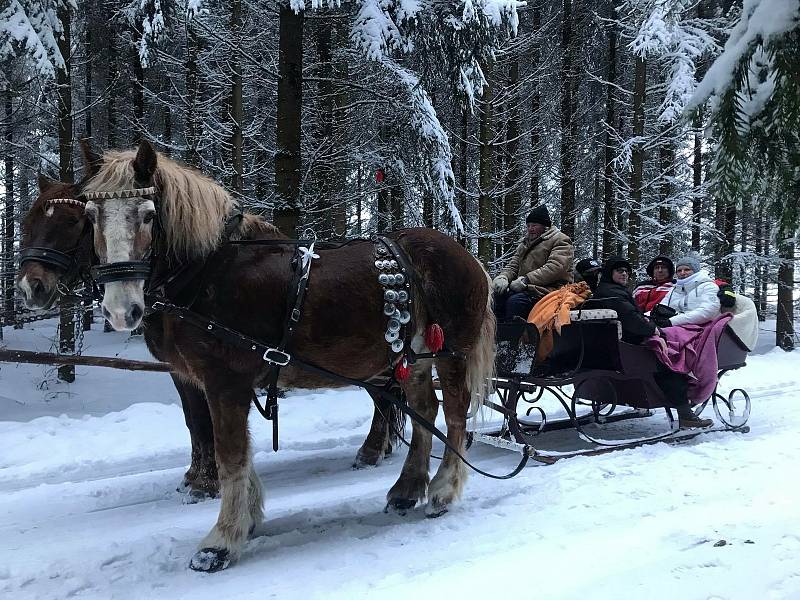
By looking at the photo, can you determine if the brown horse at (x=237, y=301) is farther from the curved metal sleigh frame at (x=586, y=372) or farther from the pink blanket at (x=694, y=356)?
the pink blanket at (x=694, y=356)

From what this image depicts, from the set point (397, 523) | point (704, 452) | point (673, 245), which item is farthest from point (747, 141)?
point (673, 245)

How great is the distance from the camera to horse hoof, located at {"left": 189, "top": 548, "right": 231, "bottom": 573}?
2939 millimetres

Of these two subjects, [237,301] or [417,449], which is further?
[417,449]

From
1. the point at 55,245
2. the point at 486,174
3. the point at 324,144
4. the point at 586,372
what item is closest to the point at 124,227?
the point at 55,245

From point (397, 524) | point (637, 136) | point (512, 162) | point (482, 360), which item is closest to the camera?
point (397, 524)

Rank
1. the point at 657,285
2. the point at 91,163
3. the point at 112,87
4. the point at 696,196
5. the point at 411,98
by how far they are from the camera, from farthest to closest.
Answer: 1. the point at 696,196
2. the point at 112,87
3. the point at 411,98
4. the point at 657,285
5. the point at 91,163

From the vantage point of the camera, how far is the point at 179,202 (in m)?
3.07

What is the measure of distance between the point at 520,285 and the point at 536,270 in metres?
0.21

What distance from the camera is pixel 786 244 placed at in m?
2.38

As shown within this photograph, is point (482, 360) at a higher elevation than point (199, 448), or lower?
higher

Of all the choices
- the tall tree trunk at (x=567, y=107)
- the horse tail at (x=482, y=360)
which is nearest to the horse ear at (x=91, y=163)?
the horse tail at (x=482, y=360)

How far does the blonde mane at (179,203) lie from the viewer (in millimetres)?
2922

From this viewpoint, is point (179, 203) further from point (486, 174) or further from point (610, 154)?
point (610, 154)

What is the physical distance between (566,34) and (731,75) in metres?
12.1
